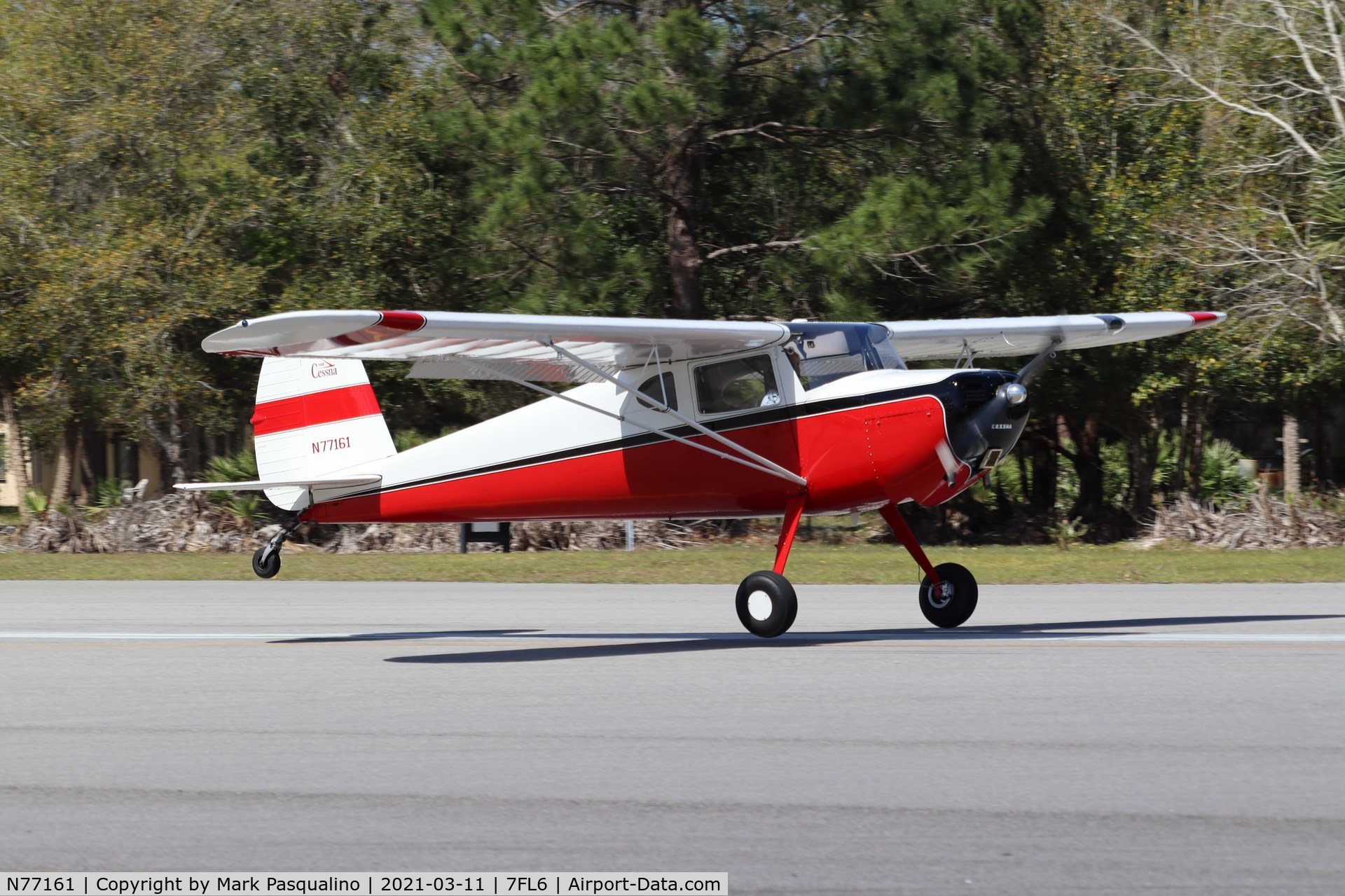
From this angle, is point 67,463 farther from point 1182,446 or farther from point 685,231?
point 1182,446

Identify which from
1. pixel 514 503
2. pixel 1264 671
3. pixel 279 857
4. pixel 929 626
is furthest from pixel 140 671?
pixel 1264 671

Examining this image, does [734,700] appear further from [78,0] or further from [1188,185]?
[78,0]

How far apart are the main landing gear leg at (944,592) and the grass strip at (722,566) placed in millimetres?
4876

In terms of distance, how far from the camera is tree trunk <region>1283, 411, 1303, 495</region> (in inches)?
1011

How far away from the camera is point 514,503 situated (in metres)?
12.1

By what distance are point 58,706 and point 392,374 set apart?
16.3 m

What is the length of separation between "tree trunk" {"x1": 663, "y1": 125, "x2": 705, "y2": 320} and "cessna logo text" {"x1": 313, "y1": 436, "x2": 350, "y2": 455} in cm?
1030

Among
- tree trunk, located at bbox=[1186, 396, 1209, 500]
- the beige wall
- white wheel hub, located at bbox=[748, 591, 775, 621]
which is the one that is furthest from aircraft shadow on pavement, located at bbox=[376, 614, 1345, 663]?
the beige wall

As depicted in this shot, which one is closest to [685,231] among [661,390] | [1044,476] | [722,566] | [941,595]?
[722,566]

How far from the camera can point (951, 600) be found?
11.6m

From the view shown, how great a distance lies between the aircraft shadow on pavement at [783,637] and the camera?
33.8 ft

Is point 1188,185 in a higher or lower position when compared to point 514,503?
higher

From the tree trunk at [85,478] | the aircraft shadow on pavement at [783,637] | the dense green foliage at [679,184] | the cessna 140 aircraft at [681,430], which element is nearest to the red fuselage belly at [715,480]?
the cessna 140 aircraft at [681,430]

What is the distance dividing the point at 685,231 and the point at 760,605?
1308 centimetres
